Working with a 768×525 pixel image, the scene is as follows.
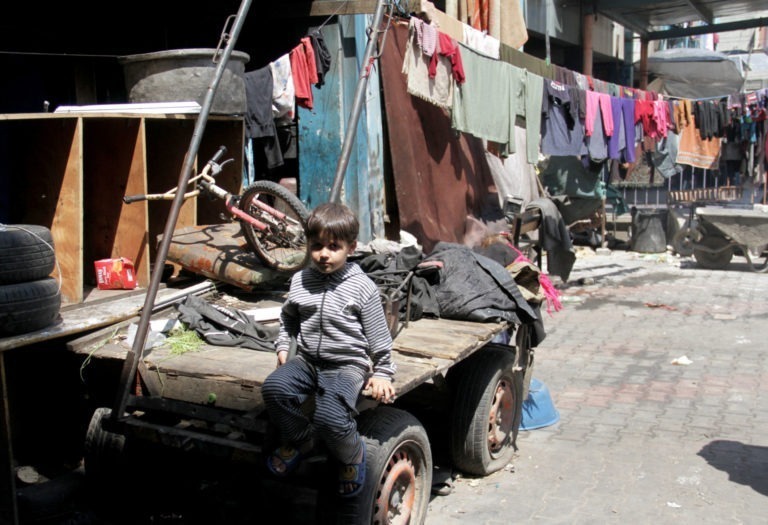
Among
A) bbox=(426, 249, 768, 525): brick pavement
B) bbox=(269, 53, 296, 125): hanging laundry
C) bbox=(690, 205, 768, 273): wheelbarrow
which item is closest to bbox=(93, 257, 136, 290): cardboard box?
bbox=(269, 53, 296, 125): hanging laundry

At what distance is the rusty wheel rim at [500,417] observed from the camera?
207 inches

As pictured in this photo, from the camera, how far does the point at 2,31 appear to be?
6508 millimetres

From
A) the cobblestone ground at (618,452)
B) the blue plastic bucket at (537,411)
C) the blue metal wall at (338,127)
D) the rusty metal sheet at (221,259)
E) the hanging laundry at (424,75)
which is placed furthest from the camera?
the hanging laundry at (424,75)

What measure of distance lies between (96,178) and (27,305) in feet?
7.52

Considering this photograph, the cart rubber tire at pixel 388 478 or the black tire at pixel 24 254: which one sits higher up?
the black tire at pixel 24 254

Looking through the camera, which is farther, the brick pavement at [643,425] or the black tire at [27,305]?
the brick pavement at [643,425]

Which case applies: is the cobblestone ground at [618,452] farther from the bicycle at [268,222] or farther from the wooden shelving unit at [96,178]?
the wooden shelving unit at [96,178]

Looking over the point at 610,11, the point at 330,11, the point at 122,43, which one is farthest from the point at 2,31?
the point at 610,11

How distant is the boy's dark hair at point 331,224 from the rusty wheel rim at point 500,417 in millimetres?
2041

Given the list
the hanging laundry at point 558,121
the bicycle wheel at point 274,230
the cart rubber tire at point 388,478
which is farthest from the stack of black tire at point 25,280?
the hanging laundry at point 558,121

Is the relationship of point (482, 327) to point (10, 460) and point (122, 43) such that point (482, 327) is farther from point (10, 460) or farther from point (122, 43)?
point (122, 43)

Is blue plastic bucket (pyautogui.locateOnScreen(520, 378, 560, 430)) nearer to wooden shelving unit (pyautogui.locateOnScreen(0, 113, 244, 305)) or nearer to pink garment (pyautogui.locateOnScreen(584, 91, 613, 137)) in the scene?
wooden shelving unit (pyautogui.locateOnScreen(0, 113, 244, 305))

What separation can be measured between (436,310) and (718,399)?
329cm

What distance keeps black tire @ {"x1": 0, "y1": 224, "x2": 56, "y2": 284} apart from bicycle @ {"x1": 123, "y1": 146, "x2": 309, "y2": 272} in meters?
1.29
